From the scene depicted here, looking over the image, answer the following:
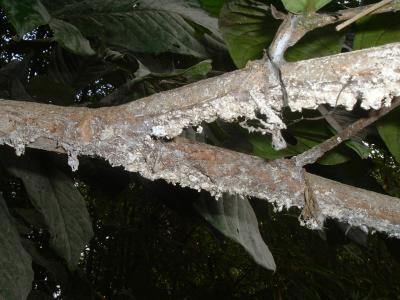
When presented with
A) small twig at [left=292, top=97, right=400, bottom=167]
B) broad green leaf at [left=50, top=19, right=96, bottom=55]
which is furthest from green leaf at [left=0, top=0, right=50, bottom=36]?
small twig at [left=292, top=97, right=400, bottom=167]

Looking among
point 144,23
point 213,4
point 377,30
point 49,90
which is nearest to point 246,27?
point 213,4

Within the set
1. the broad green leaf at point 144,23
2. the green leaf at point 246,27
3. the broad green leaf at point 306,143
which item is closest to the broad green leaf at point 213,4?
the green leaf at point 246,27

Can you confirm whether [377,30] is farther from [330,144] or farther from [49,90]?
[49,90]

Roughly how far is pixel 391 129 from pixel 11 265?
779 millimetres

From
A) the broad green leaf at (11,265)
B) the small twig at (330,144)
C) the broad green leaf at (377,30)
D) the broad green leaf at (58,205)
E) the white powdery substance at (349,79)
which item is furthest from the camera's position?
the broad green leaf at (58,205)

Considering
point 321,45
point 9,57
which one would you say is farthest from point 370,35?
point 9,57

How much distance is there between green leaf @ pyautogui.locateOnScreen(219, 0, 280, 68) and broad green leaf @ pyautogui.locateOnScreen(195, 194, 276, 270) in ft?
0.98

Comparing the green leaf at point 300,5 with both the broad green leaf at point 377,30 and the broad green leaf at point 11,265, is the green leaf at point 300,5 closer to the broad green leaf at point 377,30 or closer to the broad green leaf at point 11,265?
the broad green leaf at point 377,30

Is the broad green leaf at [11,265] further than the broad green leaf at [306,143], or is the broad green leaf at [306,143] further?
the broad green leaf at [11,265]

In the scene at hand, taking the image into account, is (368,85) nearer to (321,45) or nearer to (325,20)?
(325,20)

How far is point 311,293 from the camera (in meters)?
1.86

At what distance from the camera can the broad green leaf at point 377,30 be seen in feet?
1.89

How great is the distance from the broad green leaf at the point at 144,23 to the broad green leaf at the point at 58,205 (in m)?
0.35

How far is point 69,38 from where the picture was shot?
0.69 m
